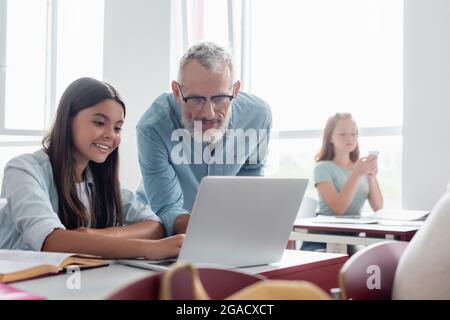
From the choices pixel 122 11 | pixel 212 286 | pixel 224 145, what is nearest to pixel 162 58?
pixel 122 11

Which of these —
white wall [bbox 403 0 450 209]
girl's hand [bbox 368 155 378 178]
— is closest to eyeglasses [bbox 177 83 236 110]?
girl's hand [bbox 368 155 378 178]

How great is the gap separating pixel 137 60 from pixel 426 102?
2447 mm

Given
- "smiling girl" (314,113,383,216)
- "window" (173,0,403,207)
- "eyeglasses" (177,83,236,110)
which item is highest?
"window" (173,0,403,207)

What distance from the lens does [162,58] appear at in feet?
15.5

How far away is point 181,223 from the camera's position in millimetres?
1787

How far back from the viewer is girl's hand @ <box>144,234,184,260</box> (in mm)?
1352

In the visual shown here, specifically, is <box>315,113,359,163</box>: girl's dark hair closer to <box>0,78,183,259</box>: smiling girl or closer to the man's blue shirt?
the man's blue shirt


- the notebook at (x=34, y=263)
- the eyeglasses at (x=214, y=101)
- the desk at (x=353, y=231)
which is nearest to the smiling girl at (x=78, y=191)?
the notebook at (x=34, y=263)

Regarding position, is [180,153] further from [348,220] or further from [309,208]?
[309,208]

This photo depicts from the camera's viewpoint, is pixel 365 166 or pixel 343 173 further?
pixel 343 173

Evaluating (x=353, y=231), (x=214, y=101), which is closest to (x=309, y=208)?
(x=353, y=231)

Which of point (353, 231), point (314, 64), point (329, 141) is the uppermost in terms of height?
point (314, 64)

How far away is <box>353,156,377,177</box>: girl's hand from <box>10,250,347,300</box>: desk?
171cm
